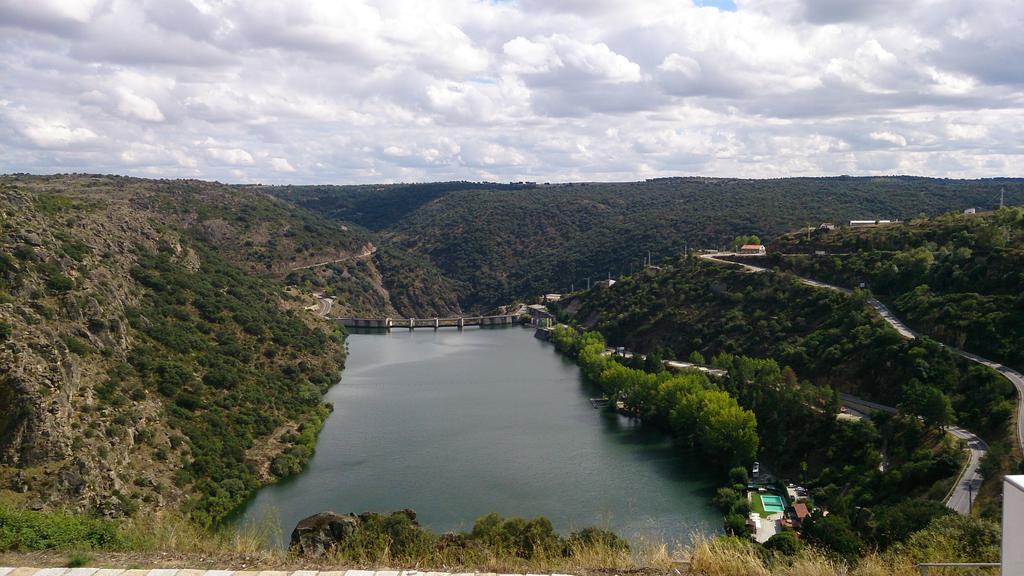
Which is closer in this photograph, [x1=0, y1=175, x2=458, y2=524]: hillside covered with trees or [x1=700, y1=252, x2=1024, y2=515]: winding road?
[x1=700, y1=252, x2=1024, y2=515]: winding road

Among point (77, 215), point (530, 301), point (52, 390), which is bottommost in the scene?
point (530, 301)

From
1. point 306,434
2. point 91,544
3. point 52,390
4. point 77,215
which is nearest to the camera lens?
point 91,544

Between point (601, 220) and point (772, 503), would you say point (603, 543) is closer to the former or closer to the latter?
point (772, 503)

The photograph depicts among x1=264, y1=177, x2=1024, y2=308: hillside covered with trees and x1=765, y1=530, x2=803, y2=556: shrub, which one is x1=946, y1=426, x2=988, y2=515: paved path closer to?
x1=765, y1=530, x2=803, y2=556: shrub

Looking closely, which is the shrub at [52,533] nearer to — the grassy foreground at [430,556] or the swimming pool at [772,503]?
the grassy foreground at [430,556]

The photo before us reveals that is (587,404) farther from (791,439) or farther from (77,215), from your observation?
(77,215)

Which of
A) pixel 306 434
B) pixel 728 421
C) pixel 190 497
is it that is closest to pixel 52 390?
pixel 190 497

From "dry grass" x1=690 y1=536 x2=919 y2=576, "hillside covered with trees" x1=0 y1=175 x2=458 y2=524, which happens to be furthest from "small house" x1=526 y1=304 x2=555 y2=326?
"dry grass" x1=690 y1=536 x2=919 y2=576
